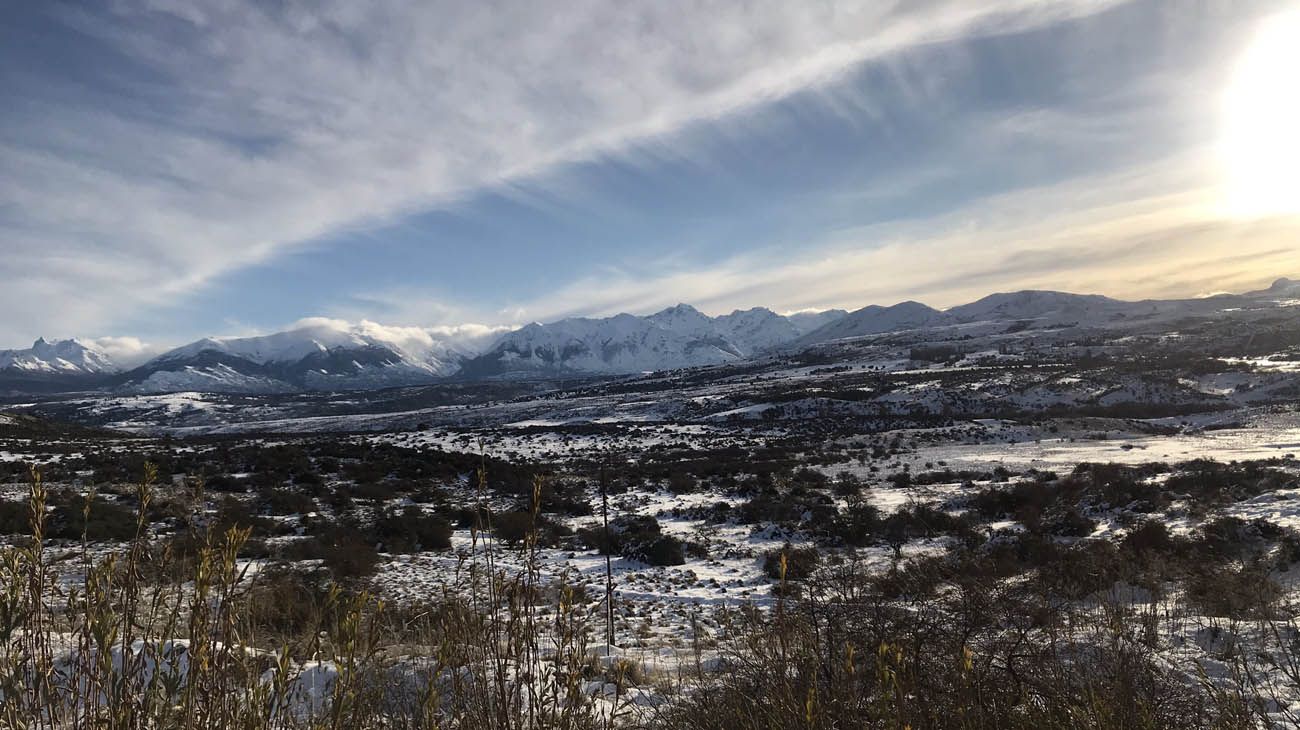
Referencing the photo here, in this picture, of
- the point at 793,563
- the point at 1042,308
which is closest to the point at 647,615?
the point at 793,563

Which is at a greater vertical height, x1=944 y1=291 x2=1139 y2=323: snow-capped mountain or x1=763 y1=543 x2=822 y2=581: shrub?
x1=944 y1=291 x2=1139 y2=323: snow-capped mountain

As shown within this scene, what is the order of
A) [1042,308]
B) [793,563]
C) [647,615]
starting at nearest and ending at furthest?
1. [647,615]
2. [793,563]
3. [1042,308]

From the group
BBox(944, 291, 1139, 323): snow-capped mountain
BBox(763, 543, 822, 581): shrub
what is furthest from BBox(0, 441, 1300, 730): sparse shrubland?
BBox(944, 291, 1139, 323): snow-capped mountain

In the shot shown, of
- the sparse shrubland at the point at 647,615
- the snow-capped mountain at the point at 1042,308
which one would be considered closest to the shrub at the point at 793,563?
the sparse shrubland at the point at 647,615

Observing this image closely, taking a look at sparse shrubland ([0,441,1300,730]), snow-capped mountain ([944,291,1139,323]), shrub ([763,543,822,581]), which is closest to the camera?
sparse shrubland ([0,441,1300,730])

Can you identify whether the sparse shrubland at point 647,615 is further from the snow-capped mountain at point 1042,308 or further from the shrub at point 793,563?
the snow-capped mountain at point 1042,308

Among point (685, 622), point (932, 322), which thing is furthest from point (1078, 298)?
point (685, 622)

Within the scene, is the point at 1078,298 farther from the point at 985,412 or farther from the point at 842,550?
the point at 842,550

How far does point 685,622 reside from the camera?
8570 millimetres

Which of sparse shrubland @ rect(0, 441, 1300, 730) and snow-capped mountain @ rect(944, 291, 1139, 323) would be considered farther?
snow-capped mountain @ rect(944, 291, 1139, 323)

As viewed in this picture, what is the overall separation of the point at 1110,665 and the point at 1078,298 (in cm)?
19668

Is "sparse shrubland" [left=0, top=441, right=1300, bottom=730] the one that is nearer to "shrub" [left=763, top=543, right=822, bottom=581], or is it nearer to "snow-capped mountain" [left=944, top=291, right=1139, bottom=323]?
"shrub" [left=763, top=543, right=822, bottom=581]

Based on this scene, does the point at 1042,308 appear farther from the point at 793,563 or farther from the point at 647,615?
the point at 647,615

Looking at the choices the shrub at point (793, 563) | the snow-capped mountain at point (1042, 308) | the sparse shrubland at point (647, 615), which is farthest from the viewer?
the snow-capped mountain at point (1042, 308)
